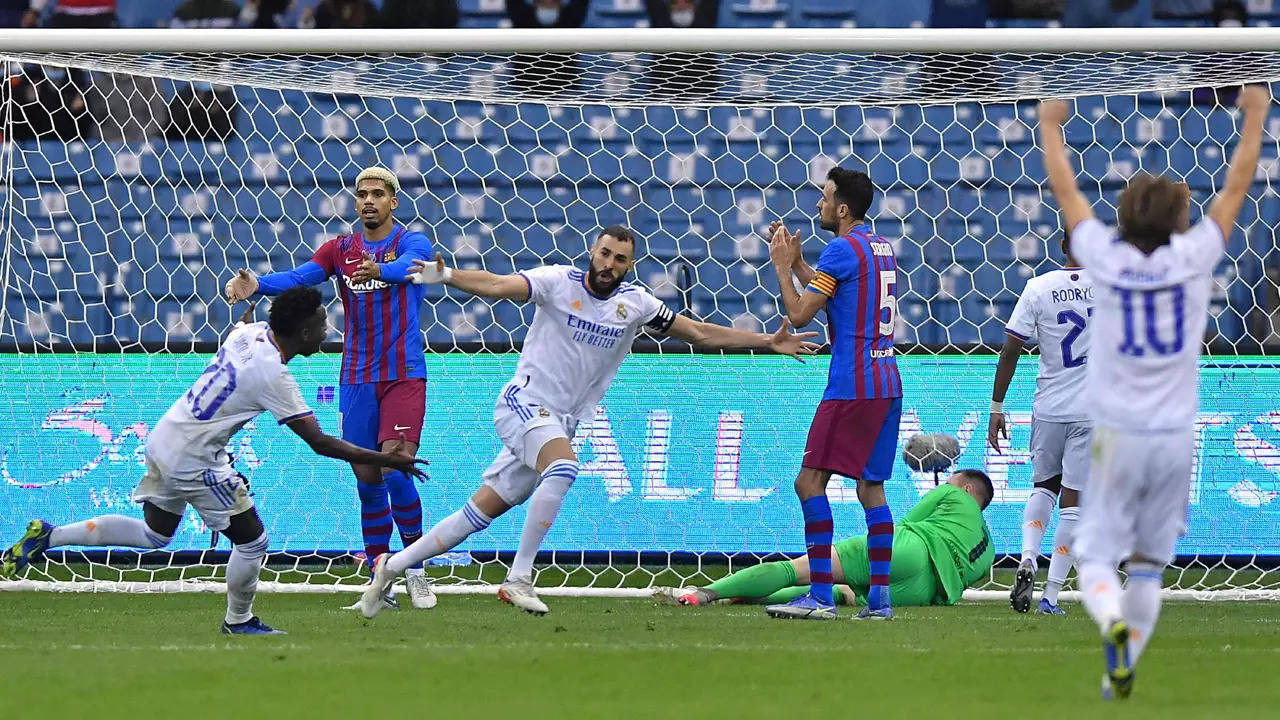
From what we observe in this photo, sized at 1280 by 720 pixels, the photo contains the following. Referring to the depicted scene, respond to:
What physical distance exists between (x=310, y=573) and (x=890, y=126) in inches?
226

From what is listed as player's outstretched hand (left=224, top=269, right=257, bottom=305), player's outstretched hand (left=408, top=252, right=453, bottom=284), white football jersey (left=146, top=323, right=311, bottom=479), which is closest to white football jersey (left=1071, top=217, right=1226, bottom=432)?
player's outstretched hand (left=408, top=252, right=453, bottom=284)

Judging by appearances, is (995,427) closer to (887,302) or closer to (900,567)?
(900,567)

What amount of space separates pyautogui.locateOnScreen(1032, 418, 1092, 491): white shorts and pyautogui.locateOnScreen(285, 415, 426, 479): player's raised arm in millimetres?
3221

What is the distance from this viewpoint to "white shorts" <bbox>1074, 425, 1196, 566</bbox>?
4555 millimetres

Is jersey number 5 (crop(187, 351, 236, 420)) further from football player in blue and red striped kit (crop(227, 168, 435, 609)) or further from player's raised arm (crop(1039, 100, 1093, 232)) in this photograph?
player's raised arm (crop(1039, 100, 1093, 232))

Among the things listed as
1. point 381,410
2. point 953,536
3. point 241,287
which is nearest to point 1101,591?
point 953,536

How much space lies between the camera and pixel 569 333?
7348mm

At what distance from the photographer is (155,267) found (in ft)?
41.0

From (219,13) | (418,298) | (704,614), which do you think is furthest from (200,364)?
(219,13)

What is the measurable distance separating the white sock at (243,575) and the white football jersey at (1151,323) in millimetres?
3286

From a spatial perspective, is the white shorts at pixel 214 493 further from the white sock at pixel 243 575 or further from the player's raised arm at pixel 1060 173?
the player's raised arm at pixel 1060 173

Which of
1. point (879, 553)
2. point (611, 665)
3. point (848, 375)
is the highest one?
point (848, 375)

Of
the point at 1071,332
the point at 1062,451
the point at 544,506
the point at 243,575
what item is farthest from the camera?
the point at 1062,451

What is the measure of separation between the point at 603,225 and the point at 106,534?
6.36m
